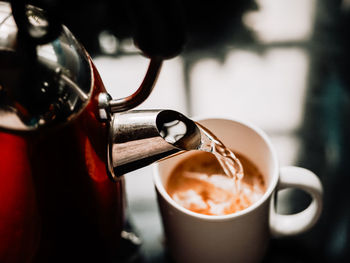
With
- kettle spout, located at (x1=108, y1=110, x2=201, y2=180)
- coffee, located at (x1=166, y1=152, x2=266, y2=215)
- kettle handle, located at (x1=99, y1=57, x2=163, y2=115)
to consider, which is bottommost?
coffee, located at (x1=166, y1=152, x2=266, y2=215)

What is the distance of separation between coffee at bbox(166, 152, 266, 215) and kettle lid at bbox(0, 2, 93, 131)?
24cm

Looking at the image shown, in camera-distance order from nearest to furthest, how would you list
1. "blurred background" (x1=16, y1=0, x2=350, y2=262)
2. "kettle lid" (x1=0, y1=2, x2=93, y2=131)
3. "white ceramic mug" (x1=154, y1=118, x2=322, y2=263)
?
"kettle lid" (x1=0, y1=2, x2=93, y2=131) → "white ceramic mug" (x1=154, y1=118, x2=322, y2=263) → "blurred background" (x1=16, y1=0, x2=350, y2=262)

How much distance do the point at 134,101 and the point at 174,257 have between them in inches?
10.3

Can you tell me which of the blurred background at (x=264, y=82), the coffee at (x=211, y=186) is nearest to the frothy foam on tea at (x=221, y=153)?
the coffee at (x=211, y=186)

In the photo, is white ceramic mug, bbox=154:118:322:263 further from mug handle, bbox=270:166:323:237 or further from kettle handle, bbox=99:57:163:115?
kettle handle, bbox=99:57:163:115

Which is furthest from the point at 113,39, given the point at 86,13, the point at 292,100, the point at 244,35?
the point at 292,100

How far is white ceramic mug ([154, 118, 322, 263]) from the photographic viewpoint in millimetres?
487

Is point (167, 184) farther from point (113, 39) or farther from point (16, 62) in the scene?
point (113, 39)

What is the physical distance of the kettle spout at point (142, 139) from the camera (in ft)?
1.49

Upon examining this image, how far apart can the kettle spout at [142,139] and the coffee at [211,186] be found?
0.46 ft

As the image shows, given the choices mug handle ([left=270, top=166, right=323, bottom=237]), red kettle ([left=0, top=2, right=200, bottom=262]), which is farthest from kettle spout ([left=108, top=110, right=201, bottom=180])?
mug handle ([left=270, top=166, right=323, bottom=237])

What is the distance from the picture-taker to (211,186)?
2.02 feet

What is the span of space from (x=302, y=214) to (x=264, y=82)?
13.1 inches

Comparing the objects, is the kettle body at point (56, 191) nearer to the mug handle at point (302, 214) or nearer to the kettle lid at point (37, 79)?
the kettle lid at point (37, 79)
